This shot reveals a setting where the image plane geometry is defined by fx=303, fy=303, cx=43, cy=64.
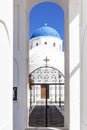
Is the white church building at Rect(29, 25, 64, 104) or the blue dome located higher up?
the blue dome

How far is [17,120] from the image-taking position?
6.84m

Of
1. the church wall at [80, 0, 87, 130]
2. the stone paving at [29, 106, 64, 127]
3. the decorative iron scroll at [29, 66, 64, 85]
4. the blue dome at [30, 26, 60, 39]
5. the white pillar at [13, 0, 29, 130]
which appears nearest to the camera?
the church wall at [80, 0, 87, 130]

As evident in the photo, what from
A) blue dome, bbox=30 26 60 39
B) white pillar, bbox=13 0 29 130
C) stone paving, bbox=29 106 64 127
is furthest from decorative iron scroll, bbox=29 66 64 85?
blue dome, bbox=30 26 60 39

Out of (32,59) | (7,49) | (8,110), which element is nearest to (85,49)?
(7,49)

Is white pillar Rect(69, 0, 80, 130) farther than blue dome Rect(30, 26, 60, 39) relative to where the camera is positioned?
No

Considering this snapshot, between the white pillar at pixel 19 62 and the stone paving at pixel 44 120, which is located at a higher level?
the white pillar at pixel 19 62

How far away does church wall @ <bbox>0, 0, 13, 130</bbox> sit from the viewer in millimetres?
2459

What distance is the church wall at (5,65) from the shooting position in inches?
96.8

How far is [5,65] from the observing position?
260 centimetres

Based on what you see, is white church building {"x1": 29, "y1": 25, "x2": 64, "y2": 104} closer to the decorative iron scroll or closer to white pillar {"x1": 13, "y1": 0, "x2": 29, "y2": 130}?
the decorative iron scroll

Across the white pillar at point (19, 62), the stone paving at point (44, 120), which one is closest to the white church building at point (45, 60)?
the stone paving at point (44, 120)

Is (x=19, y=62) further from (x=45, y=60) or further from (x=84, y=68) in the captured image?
(x=45, y=60)

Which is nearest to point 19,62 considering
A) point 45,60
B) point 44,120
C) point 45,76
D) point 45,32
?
point 44,120

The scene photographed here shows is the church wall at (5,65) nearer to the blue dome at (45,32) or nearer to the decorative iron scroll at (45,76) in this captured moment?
the decorative iron scroll at (45,76)
